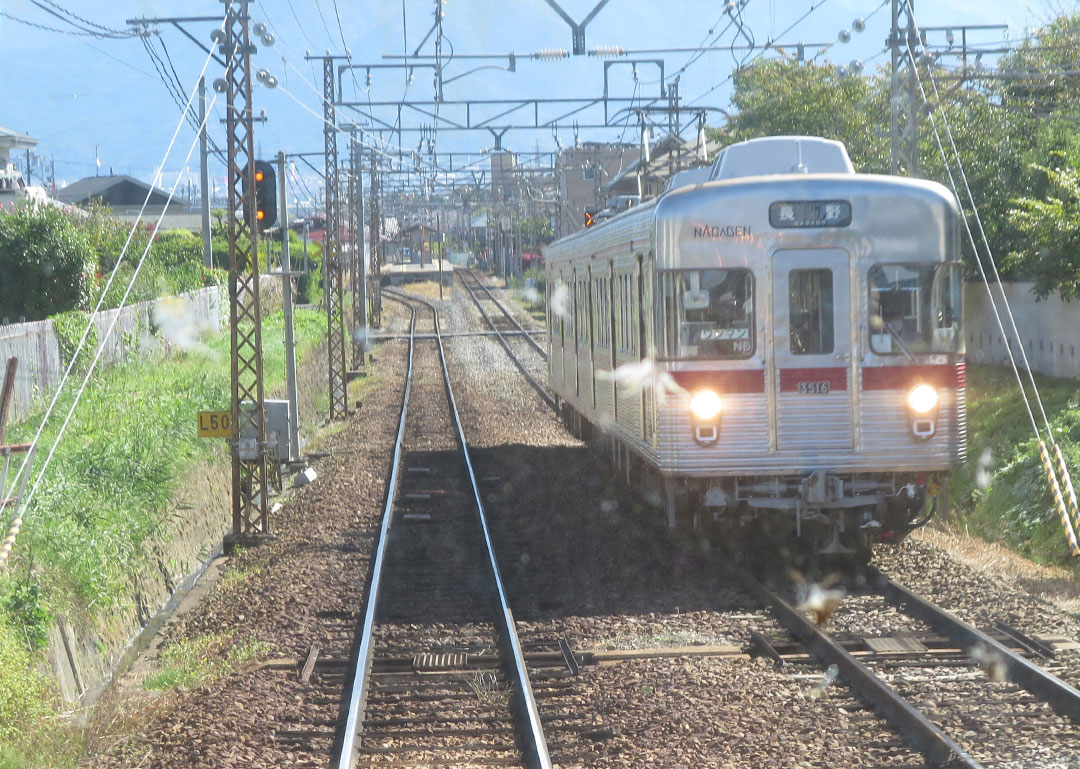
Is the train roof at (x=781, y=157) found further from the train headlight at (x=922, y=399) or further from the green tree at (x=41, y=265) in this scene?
the green tree at (x=41, y=265)

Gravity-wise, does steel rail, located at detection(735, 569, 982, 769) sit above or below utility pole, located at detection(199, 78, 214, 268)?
below

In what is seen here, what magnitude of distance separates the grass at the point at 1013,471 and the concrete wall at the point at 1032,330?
1.24ft

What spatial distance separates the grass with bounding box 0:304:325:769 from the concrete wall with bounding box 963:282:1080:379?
11749 mm

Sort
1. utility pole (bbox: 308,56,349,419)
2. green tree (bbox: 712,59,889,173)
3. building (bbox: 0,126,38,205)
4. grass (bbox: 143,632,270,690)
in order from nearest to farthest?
grass (bbox: 143,632,270,690), utility pole (bbox: 308,56,349,419), green tree (bbox: 712,59,889,173), building (bbox: 0,126,38,205)

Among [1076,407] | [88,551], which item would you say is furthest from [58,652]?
[1076,407]

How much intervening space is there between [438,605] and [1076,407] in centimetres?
923

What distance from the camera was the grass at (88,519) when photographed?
6.99 meters

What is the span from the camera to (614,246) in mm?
12312

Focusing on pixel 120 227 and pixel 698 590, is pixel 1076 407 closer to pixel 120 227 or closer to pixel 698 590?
pixel 698 590

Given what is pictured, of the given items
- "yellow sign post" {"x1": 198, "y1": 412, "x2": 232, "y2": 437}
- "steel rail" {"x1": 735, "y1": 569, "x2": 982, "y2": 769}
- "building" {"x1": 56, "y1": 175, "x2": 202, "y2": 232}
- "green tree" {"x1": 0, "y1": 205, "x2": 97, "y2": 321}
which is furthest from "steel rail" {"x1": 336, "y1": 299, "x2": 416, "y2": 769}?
"building" {"x1": 56, "y1": 175, "x2": 202, "y2": 232}

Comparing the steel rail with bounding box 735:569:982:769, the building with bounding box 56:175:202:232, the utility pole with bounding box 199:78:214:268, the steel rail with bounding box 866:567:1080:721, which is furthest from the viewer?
the building with bounding box 56:175:202:232

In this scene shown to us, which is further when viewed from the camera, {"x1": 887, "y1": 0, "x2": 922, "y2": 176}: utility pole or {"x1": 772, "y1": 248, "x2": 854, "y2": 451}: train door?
{"x1": 887, "y1": 0, "x2": 922, "y2": 176}: utility pole

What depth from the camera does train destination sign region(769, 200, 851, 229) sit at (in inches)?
395

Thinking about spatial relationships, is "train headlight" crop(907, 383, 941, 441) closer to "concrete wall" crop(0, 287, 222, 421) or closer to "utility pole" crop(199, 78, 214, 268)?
"concrete wall" crop(0, 287, 222, 421)
